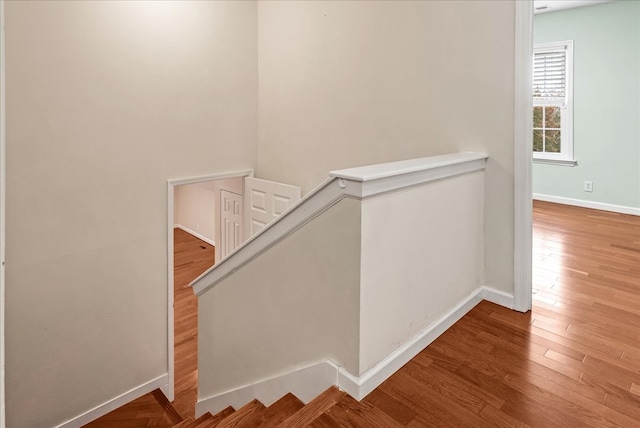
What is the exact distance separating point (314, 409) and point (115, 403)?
2.97 meters

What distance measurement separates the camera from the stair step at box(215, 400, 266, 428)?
1979 millimetres

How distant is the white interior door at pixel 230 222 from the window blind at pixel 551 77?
14.5ft

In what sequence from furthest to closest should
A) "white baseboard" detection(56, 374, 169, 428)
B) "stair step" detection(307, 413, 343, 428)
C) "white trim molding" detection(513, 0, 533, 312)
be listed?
1. "white baseboard" detection(56, 374, 169, 428)
2. "white trim molding" detection(513, 0, 533, 312)
3. "stair step" detection(307, 413, 343, 428)

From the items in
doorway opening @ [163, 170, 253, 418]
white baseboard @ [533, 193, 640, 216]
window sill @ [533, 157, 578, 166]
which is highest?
window sill @ [533, 157, 578, 166]

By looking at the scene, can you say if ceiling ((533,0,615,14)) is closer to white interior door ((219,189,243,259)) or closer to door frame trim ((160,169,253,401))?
white interior door ((219,189,243,259))

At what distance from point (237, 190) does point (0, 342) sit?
4651 mm

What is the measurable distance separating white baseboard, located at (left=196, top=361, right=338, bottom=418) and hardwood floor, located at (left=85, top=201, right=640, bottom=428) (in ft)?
0.30

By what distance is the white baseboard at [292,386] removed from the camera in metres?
1.85

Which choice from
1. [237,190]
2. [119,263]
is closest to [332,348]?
[119,263]

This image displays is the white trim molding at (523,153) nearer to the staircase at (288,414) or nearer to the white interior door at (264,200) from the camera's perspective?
the staircase at (288,414)

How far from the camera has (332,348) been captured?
1.82m

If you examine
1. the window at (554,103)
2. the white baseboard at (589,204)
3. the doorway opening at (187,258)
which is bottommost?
the doorway opening at (187,258)

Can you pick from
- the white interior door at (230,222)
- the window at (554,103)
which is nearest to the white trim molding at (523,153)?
the white interior door at (230,222)

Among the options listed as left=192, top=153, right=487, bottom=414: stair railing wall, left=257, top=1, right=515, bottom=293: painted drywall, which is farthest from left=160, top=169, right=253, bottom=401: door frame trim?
left=192, top=153, right=487, bottom=414: stair railing wall
